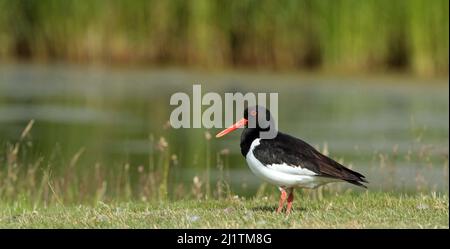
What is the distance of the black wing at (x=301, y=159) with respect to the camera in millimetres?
6586

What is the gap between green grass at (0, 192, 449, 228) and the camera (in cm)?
633

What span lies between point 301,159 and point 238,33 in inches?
603

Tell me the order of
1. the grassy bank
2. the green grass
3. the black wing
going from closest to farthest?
the green grass
the black wing
the grassy bank

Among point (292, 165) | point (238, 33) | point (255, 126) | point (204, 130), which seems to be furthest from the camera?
point (238, 33)

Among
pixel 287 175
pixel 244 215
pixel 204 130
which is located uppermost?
pixel 287 175

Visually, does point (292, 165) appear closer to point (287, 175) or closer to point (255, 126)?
point (287, 175)

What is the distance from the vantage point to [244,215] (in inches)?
263

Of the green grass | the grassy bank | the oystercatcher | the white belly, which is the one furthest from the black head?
the grassy bank

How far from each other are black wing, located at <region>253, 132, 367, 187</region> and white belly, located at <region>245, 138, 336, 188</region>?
29mm

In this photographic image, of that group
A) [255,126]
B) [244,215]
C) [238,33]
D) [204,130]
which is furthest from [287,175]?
[238,33]

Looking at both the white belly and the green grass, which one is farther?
the white belly

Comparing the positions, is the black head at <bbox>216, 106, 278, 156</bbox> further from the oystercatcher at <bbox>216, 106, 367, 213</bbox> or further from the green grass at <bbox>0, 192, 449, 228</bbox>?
the green grass at <bbox>0, 192, 449, 228</bbox>

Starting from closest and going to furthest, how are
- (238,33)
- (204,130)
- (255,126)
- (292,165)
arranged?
1. (292,165)
2. (255,126)
3. (204,130)
4. (238,33)

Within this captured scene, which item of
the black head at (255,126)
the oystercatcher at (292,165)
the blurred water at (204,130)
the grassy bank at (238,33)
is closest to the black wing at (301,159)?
the oystercatcher at (292,165)
